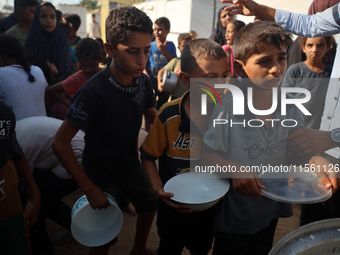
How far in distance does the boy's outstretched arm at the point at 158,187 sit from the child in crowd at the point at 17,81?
1497mm

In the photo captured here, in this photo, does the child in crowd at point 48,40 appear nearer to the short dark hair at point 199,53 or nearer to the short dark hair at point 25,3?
the short dark hair at point 25,3

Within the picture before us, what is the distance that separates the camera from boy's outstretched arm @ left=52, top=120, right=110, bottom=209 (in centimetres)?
160

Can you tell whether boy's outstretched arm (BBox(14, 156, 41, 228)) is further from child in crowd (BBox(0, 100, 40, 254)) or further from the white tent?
the white tent

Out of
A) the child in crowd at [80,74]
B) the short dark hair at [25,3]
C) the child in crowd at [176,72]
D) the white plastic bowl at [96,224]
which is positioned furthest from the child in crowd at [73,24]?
the white plastic bowl at [96,224]

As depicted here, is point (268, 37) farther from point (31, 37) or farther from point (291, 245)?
point (31, 37)

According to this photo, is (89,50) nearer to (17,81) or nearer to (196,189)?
(17,81)

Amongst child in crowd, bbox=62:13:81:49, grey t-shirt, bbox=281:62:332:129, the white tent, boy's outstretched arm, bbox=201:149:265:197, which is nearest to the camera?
boy's outstretched arm, bbox=201:149:265:197

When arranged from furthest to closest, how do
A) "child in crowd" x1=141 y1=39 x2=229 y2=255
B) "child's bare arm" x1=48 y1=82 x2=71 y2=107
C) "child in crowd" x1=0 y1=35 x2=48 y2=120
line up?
1. "child's bare arm" x1=48 y1=82 x2=71 y2=107
2. "child in crowd" x1=0 y1=35 x2=48 y2=120
3. "child in crowd" x1=141 y1=39 x2=229 y2=255

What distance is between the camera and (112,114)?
1.71m

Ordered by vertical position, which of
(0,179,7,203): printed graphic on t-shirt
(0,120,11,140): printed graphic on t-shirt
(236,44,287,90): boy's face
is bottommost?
(0,179,7,203): printed graphic on t-shirt

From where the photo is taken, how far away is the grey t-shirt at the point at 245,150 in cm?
141

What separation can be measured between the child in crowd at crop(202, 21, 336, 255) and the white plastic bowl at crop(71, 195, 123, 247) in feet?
2.16

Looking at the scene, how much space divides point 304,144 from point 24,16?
3.92 meters

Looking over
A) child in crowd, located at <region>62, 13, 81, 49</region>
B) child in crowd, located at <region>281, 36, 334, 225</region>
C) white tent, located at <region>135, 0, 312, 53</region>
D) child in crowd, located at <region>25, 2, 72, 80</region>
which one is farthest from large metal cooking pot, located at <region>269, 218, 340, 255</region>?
white tent, located at <region>135, 0, 312, 53</region>
